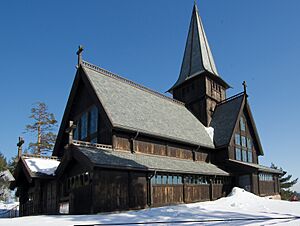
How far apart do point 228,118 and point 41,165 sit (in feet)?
62.3

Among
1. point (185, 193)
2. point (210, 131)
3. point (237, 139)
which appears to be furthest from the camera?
point (210, 131)

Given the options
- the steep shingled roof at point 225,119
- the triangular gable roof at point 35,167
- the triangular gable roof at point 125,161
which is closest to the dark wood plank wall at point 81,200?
the triangular gable roof at point 125,161

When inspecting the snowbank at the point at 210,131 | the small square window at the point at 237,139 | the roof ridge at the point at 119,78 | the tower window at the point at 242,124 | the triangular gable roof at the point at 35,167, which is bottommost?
the triangular gable roof at the point at 35,167

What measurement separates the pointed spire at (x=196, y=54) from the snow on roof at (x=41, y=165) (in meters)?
19.6

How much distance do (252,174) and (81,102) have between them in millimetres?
16037

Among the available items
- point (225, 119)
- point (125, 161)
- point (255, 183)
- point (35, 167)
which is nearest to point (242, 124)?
point (225, 119)

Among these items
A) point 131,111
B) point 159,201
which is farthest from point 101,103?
point 159,201

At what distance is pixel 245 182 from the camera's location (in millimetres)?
27000

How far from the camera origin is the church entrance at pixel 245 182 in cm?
2677

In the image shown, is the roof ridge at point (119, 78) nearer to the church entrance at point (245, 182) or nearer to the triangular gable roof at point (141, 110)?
the triangular gable roof at point (141, 110)

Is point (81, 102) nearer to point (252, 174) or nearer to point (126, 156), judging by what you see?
point (126, 156)

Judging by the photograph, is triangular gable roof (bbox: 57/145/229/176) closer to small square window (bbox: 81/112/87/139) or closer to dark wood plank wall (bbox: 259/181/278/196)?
small square window (bbox: 81/112/87/139)

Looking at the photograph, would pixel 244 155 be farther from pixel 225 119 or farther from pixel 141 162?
pixel 141 162

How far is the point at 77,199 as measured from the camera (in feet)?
59.0
